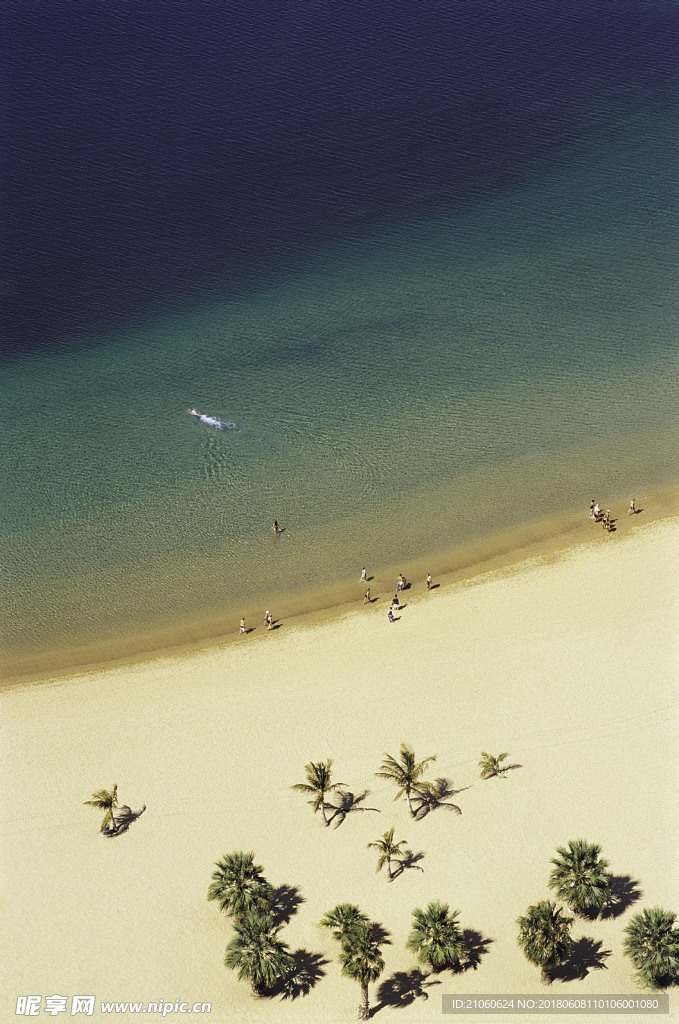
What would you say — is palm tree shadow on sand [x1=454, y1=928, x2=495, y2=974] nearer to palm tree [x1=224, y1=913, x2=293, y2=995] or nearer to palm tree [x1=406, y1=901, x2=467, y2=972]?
palm tree [x1=406, y1=901, x2=467, y2=972]

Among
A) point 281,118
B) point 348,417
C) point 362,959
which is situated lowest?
point 362,959

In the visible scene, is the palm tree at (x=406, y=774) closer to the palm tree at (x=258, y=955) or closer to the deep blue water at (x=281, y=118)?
the palm tree at (x=258, y=955)

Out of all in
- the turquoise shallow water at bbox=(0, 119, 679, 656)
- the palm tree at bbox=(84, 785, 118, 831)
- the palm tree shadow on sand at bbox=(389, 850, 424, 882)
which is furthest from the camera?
the turquoise shallow water at bbox=(0, 119, 679, 656)

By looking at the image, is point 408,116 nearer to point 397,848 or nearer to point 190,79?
point 190,79

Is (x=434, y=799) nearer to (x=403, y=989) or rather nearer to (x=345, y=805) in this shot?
(x=345, y=805)

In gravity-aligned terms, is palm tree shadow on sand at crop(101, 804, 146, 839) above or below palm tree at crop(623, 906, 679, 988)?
above

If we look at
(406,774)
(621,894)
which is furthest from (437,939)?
(621,894)

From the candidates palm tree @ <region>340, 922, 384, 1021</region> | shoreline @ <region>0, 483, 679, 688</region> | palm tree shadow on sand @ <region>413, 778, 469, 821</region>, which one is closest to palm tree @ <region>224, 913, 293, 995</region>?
palm tree @ <region>340, 922, 384, 1021</region>

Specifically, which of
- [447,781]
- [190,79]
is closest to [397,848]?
[447,781]
